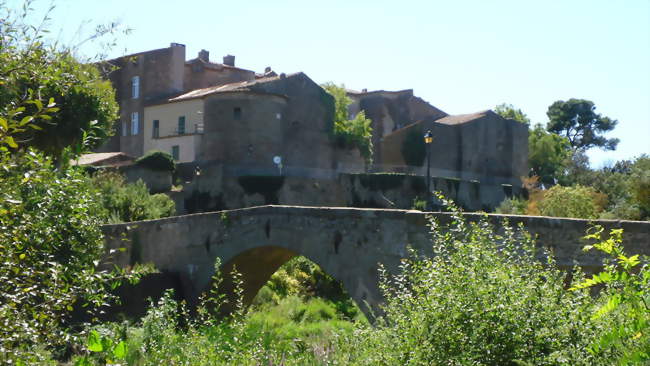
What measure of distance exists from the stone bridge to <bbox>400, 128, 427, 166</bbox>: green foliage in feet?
106

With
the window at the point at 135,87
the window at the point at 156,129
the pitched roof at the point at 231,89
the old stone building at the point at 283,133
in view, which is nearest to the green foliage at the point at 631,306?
the old stone building at the point at 283,133

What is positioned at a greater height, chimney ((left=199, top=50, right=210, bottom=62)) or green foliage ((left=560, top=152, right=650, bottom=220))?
chimney ((left=199, top=50, right=210, bottom=62))

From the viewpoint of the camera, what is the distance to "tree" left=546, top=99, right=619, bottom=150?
7662 centimetres

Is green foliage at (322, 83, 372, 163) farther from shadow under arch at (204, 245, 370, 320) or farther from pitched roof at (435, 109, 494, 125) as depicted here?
shadow under arch at (204, 245, 370, 320)

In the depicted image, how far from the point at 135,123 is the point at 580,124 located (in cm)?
4332

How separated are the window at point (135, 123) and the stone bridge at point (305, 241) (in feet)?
105

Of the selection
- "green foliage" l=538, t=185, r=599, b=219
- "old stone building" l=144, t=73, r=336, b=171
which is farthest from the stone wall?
"green foliage" l=538, t=185, r=599, b=219

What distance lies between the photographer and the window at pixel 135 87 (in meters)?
53.2

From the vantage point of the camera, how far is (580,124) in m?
77.4

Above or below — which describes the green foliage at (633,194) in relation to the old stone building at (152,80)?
below

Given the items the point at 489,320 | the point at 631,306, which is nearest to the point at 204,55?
the point at 489,320

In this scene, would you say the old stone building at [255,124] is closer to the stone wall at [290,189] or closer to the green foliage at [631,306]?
the stone wall at [290,189]

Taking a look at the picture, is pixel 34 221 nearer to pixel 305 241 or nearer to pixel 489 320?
pixel 489 320

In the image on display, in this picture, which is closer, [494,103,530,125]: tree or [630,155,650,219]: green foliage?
[630,155,650,219]: green foliage
